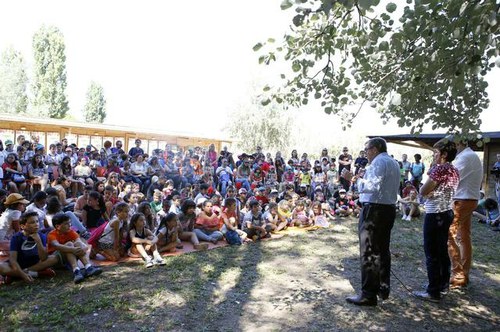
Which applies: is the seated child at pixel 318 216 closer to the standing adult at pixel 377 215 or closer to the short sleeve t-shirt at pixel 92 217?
the short sleeve t-shirt at pixel 92 217

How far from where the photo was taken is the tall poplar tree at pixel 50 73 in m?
38.1

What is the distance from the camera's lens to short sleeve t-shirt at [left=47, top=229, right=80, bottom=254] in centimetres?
455

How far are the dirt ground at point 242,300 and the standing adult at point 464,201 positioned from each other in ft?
1.56

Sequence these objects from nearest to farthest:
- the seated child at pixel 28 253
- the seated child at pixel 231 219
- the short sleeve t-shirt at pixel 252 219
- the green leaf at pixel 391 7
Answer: the green leaf at pixel 391 7 < the seated child at pixel 28 253 < the seated child at pixel 231 219 < the short sleeve t-shirt at pixel 252 219

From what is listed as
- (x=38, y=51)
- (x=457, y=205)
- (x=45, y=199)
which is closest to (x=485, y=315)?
(x=457, y=205)

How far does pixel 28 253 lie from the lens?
4301 millimetres

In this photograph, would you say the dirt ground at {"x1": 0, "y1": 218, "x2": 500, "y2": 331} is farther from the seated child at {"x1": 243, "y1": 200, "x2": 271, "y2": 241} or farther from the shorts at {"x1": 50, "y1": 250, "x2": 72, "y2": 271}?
the seated child at {"x1": 243, "y1": 200, "x2": 271, "y2": 241}

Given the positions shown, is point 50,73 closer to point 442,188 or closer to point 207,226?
point 207,226

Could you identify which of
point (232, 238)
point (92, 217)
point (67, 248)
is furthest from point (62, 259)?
point (232, 238)

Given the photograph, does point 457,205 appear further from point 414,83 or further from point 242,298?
point 242,298

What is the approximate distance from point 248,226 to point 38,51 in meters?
40.3

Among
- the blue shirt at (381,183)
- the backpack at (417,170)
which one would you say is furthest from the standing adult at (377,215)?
the backpack at (417,170)

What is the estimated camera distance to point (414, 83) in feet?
10.2

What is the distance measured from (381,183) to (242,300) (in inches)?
73.1
